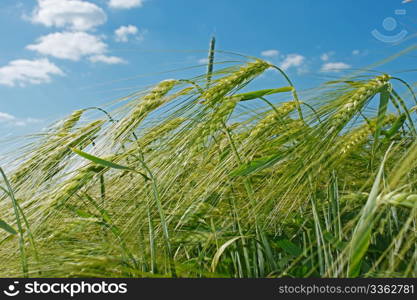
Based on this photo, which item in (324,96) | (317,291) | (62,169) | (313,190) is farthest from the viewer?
(62,169)

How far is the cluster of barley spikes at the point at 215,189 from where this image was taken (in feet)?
3.80

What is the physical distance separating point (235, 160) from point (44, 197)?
1.69 ft

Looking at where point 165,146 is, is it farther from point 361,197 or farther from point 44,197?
point 361,197

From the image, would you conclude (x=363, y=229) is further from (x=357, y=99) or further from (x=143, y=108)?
(x=143, y=108)

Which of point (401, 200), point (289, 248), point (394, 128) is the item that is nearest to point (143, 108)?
point (289, 248)

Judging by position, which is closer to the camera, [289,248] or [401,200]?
[401,200]

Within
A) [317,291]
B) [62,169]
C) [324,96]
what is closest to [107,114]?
[62,169]

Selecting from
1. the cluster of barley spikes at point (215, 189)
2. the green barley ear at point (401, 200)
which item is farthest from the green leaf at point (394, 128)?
the green barley ear at point (401, 200)

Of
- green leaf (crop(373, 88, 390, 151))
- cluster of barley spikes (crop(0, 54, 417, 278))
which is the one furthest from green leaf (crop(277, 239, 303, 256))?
green leaf (crop(373, 88, 390, 151))

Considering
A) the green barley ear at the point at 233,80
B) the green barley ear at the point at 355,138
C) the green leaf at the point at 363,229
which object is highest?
the green barley ear at the point at 233,80

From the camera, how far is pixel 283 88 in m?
1.39

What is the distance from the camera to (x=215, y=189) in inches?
49.9

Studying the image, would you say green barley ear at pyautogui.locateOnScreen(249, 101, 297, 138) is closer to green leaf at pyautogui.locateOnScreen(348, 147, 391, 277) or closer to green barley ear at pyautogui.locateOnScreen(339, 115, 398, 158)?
green barley ear at pyautogui.locateOnScreen(339, 115, 398, 158)

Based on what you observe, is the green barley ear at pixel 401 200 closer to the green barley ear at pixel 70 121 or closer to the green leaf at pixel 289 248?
the green leaf at pixel 289 248
